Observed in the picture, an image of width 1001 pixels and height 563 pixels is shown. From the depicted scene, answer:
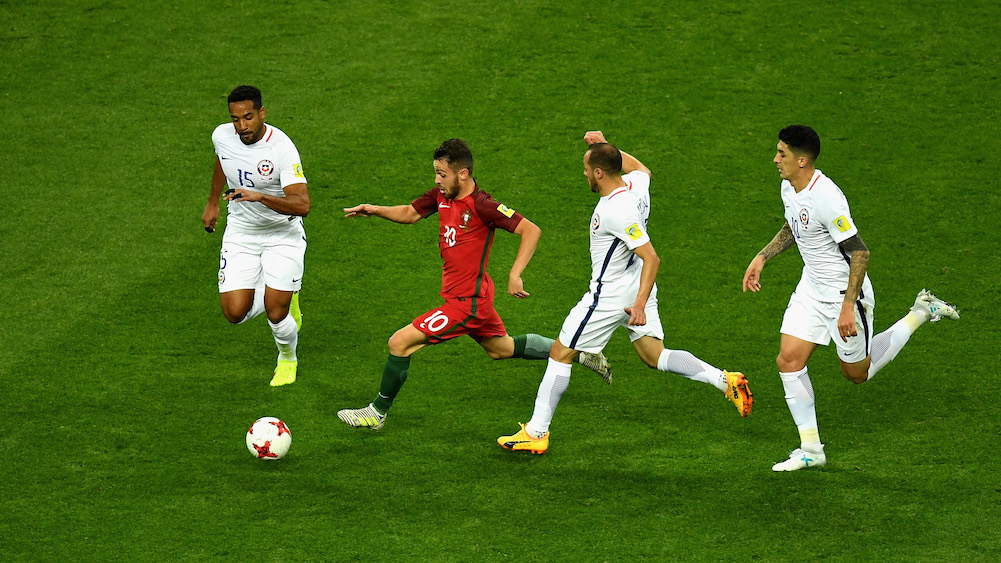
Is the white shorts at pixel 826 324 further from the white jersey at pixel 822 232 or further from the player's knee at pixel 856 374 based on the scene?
the player's knee at pixel 856 374

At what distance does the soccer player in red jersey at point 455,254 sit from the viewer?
6.90 metres

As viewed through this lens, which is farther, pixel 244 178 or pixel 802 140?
pixel 244 178

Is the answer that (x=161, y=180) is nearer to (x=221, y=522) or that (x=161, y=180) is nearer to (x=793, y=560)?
(x=221, y=522)

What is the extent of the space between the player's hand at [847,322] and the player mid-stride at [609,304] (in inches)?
29.3

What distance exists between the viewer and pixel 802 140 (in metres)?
6.47

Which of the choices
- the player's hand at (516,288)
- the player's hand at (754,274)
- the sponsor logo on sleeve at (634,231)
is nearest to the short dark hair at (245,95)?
the player's hand at (516,288)

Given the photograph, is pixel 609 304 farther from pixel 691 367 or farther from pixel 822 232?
pixel 822 232

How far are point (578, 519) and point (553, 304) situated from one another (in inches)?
125

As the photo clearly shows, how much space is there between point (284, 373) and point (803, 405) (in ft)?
12.6

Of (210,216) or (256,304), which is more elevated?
(210,216)

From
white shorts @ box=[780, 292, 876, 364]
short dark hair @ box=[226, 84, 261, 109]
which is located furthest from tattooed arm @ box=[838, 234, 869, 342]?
short dark hair @ box=[226, 84, 261, 109]

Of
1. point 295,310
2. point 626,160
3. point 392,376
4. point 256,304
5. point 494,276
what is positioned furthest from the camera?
point 494,276

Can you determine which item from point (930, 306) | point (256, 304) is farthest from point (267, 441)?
point (930, 306)

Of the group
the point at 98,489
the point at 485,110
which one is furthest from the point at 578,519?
the point at 485,110
